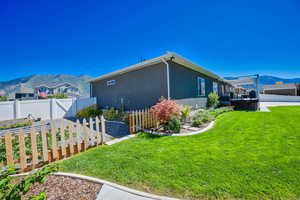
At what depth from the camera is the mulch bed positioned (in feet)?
7.06

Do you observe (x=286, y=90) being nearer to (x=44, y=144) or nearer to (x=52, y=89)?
(x=44, y=144)

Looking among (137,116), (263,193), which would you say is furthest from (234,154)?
(137,116)

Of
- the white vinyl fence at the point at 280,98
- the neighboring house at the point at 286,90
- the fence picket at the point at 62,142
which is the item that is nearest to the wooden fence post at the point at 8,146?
the fence picket at the point at 62,142

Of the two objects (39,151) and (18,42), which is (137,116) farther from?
(18,42)

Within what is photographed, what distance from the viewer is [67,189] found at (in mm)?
2338

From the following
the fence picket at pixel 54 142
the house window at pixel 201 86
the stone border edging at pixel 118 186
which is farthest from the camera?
the house window at pixel 201 86

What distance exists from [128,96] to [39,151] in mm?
7021

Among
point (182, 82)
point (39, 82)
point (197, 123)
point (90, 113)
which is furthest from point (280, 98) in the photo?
point (39, 82)

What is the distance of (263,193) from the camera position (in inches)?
79.6

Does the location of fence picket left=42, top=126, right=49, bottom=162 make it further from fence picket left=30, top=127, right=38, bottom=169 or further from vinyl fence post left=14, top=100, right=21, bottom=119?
vinyl fence post left=14, top=100, right=21, bottom=119

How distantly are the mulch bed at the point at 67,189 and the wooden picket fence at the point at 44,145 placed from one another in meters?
0.98

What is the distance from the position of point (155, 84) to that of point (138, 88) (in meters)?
1.56

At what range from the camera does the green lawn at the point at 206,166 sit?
214 centimetres

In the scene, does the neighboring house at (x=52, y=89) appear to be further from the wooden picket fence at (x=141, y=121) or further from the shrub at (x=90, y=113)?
the wooden picket fence at (x=141, y=121)
